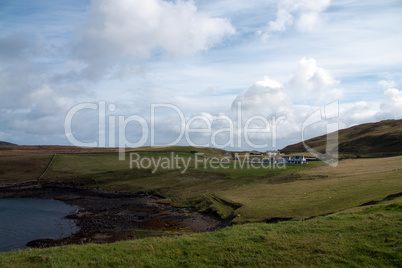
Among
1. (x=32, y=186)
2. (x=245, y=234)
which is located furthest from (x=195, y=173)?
(x=245, y=234)

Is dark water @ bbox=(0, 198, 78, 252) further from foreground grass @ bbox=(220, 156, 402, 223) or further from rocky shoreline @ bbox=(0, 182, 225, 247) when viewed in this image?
foreground grass @ bbox=(220, 156, 402, 223)

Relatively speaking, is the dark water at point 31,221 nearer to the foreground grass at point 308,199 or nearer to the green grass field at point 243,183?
the green grass field at point 243,183

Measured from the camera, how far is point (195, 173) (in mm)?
83438

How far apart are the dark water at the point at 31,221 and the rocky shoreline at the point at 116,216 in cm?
193

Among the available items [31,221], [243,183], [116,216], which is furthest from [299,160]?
[31,221]

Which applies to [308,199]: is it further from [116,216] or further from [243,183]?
[116,216]

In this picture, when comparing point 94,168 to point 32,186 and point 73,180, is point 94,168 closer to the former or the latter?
point 73,180

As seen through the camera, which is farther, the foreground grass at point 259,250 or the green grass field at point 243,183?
the green grass field at point 243,183

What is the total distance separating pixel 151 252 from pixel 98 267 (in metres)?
3.07

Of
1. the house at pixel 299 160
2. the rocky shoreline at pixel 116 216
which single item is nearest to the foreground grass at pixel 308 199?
the rocky shoreline at pixel 116 216

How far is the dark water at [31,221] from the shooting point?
1325 inches

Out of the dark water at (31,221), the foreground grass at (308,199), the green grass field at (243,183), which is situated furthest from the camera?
the green grass field at (243,183)

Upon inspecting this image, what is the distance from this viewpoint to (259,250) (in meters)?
→ 15.6

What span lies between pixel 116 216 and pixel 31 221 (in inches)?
513
